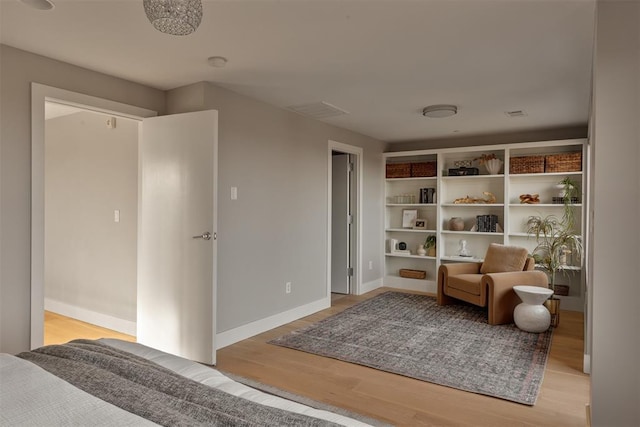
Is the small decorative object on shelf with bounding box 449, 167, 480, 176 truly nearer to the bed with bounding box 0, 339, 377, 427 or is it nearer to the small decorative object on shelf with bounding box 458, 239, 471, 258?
the small decorative object on shelf with bounding box 458, 239, 471, 258

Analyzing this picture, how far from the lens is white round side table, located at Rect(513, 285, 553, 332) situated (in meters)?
3.90

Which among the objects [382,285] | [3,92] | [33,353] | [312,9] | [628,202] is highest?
[312,9]

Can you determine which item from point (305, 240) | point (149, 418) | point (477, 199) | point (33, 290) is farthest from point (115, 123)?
point (477, 199)

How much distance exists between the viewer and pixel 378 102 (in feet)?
13.2

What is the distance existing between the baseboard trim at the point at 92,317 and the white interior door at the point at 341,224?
9.44 ft

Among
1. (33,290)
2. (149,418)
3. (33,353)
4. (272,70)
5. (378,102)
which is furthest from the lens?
(378,102)

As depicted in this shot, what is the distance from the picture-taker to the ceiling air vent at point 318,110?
412cm

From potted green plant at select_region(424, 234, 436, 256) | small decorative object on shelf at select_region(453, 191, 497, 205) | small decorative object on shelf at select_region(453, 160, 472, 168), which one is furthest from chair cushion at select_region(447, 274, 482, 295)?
small decorative object on shelf at select_region(453, 160, 472, 168)

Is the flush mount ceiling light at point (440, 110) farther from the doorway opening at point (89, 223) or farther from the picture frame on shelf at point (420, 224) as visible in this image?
the doorway opening at point (89, 223)

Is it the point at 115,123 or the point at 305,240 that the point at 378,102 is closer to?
the point at 305,240

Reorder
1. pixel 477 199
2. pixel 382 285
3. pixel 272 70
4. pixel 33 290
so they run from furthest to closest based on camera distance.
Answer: pixel 382 285, pixel 477 199, pixel 272 70, pixel 33 290

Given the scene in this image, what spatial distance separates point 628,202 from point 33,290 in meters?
3.56

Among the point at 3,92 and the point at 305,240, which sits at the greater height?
the point at 3,92

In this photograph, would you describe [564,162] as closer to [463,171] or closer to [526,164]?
[526,164]
